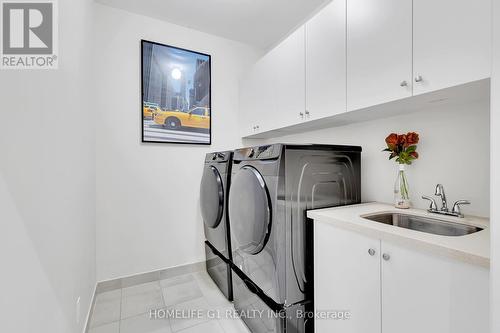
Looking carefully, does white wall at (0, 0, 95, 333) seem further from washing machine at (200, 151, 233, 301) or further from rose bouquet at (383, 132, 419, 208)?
rose bouquet at (383, 132, 419, 208)

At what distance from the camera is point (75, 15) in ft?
4.44

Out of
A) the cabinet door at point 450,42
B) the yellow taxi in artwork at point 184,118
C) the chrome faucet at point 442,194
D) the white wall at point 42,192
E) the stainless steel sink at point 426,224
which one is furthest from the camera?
the yellow taxi in artwork at point 184,118

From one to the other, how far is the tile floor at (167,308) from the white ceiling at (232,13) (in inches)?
110

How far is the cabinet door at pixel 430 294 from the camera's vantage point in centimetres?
76

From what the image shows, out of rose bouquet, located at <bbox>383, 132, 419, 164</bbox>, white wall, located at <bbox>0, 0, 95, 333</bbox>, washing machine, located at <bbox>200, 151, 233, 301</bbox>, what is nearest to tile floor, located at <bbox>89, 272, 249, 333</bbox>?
washing machine, located at <bbox>200, 151, 233, 301</bbox>

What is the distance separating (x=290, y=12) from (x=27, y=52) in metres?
2.25

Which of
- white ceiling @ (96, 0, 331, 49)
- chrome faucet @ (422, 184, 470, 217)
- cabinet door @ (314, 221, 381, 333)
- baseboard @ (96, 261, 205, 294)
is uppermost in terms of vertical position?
white ceiling @ (96, 0, 331, 49)

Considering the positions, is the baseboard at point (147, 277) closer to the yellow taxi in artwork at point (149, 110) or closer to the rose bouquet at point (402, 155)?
the yellow taxi in artwork at point (149, 110)

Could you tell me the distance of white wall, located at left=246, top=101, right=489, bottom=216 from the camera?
121cm

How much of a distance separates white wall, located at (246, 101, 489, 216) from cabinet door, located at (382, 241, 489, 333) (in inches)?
26.8

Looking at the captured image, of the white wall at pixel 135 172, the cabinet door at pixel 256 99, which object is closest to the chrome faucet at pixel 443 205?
the cabinet door at pixel 256 99

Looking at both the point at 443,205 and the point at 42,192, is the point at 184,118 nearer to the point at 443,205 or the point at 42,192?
the point at 42,192

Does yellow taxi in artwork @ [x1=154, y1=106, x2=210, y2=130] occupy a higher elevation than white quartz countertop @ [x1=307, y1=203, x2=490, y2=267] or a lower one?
higher

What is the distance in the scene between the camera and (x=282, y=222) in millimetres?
1327
